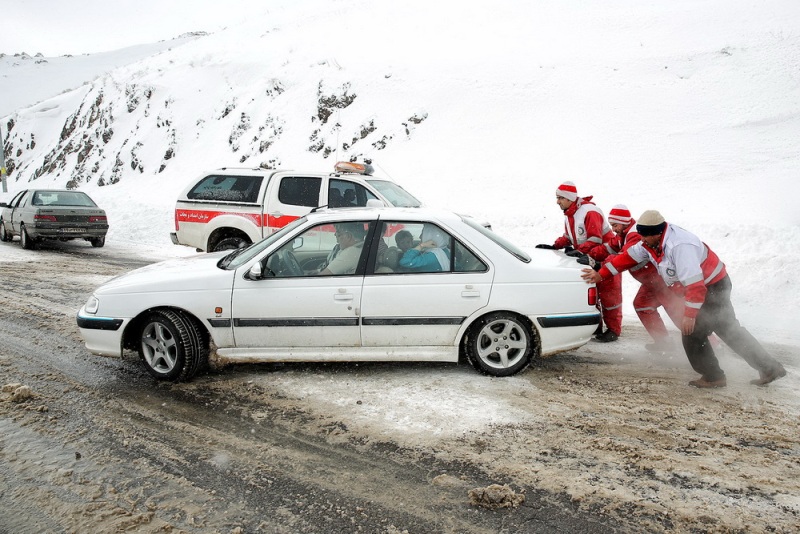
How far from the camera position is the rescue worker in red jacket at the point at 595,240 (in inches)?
229

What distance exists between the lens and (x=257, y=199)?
868 cm

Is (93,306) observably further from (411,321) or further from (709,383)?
(709,383)

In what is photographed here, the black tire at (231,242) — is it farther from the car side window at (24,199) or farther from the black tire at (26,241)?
the car side window at (24,199)

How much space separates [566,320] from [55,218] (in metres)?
11.6

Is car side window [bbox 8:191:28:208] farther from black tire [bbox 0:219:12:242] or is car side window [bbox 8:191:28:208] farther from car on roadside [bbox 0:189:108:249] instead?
black tire [bbox 0:219:12:242]

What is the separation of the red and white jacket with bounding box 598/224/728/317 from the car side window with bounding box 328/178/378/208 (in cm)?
465

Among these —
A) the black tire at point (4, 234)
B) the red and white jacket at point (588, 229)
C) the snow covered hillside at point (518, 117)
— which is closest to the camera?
the red and white jacket at point (588, 229)

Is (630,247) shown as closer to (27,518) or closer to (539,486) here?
(539,486)

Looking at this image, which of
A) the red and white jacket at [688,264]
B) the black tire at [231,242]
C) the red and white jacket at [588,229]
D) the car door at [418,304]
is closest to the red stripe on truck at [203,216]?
the black tire at [231,242]

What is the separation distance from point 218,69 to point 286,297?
26.8 metres

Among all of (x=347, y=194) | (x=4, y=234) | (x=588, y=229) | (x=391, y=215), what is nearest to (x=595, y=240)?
(x=588, y=229)

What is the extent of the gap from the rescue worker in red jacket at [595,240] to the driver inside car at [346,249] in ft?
7.39

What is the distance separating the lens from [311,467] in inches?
130

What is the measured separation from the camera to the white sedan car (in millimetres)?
4523
